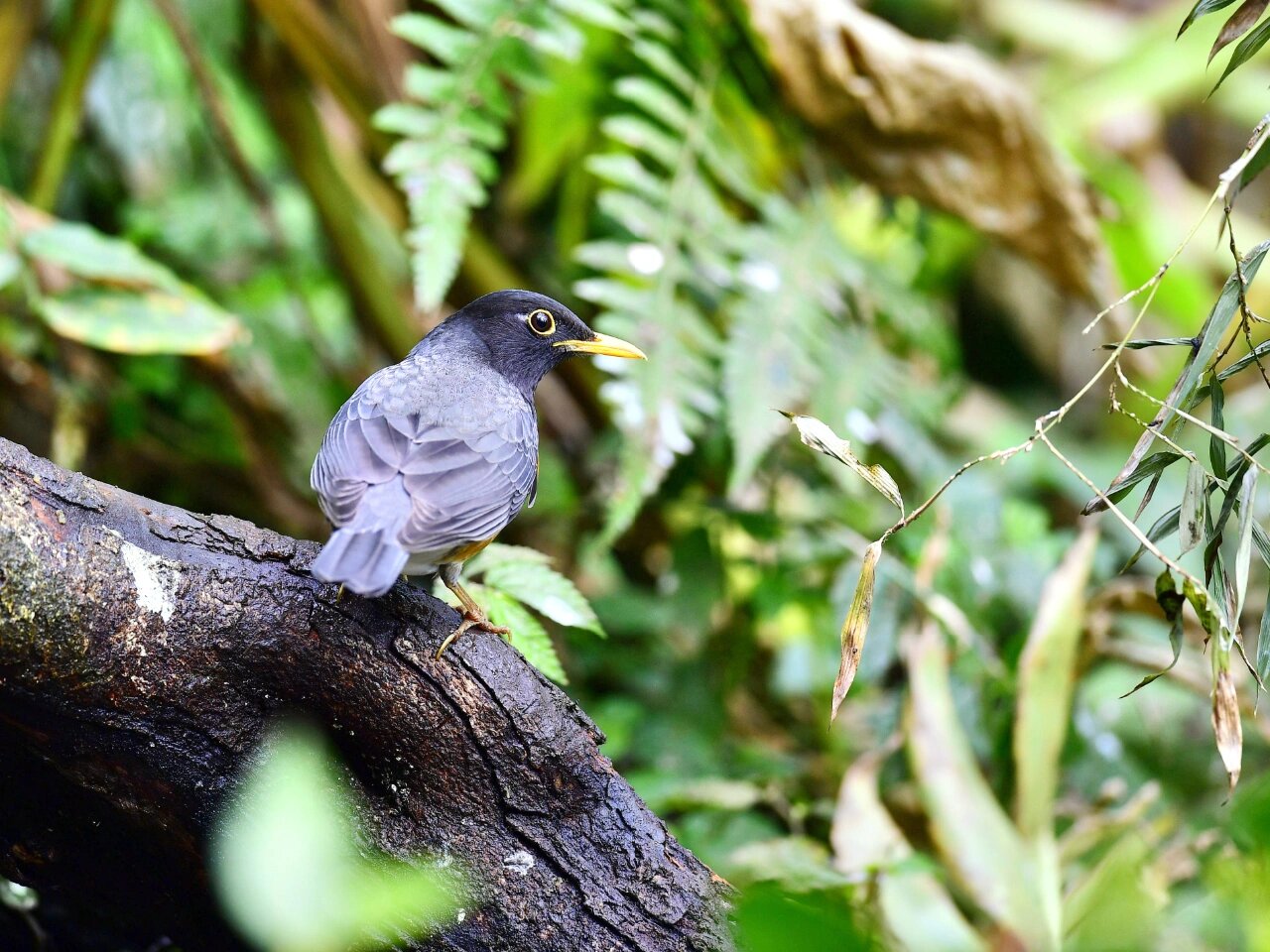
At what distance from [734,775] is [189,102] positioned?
159 inches

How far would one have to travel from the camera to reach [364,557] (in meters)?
2.07

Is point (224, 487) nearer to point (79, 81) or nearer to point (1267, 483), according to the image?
point (79, 81)

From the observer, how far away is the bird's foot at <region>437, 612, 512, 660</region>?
84.7 inches

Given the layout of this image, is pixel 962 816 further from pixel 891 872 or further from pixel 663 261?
pixel 663 261

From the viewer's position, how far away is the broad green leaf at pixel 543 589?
8.34ft

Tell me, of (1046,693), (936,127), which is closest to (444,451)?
(1046,693)

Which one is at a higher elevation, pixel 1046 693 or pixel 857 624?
pixel 857 624

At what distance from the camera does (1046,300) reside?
6898mm

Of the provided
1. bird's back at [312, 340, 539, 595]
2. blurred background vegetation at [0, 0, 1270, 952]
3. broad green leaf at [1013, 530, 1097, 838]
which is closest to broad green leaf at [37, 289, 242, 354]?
blurred background vegetation at [0, 0, 1270, 952]

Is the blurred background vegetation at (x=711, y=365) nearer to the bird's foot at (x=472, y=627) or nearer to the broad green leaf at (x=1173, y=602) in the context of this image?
the bird's foot at (x=472, y=627)

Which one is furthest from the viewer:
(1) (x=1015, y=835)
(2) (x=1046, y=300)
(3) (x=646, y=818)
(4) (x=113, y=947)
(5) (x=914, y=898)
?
(2) (x=1046, y=300)

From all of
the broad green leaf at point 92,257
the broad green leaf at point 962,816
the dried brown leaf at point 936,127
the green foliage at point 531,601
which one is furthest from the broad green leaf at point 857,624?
the dried brown leaf at point 936,127

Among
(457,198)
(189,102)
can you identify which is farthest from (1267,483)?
(189,102)

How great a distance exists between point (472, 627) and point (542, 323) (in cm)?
132
